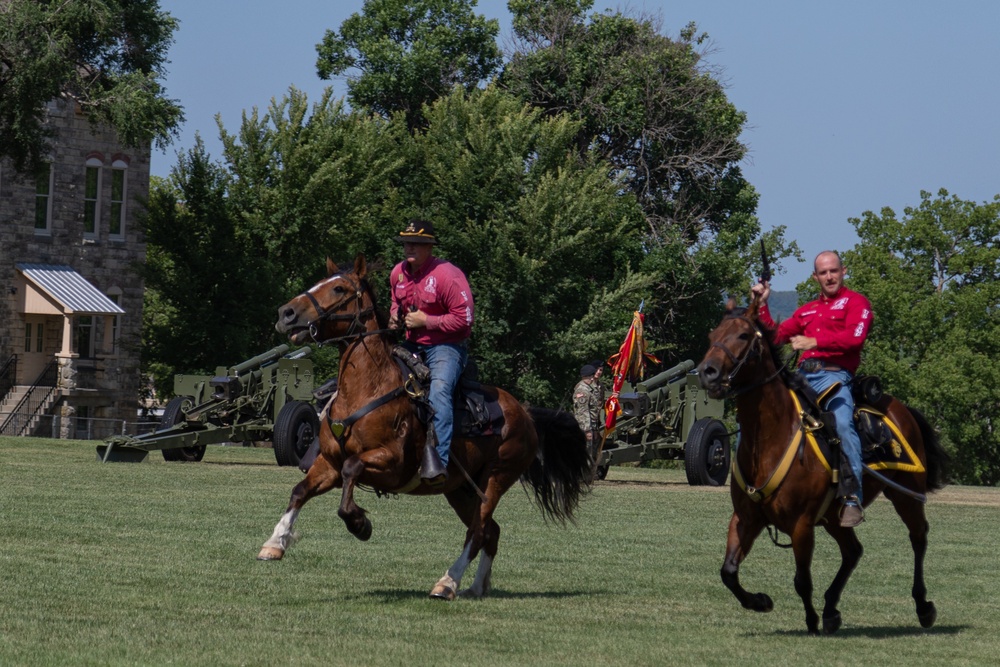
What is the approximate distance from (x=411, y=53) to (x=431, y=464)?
43.8m

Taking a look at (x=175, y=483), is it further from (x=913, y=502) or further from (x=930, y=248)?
(x=930, y=248)

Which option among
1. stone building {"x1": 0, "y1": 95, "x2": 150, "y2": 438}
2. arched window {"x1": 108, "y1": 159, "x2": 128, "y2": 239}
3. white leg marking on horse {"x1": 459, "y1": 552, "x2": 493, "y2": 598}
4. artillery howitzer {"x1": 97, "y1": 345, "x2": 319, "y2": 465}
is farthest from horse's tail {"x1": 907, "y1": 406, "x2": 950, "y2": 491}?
arched window {"x1": 108, "y1": 159, "x2": 128, "y2": 239}

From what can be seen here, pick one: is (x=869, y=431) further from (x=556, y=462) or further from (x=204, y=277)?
(x=204, y=277)

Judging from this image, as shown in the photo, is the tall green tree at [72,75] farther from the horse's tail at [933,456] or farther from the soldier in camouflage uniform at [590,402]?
the horse's tail at [933,456]

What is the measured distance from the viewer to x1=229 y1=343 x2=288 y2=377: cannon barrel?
28.2 m

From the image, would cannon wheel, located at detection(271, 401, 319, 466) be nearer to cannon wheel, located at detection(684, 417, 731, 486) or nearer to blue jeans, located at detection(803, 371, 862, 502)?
cannon wheel, located at detection(684, 417, 731, 486)

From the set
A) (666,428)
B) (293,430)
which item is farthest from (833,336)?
(666,428)

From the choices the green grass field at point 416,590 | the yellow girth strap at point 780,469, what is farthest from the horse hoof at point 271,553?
the yellow girth strap at point 780,469

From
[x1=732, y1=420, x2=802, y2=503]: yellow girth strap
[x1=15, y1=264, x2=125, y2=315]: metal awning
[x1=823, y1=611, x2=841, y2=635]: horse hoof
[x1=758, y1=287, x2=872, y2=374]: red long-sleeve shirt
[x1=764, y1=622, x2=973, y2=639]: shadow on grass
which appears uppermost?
[x1=15, y1=264, x2=125, y2=315]: metal awning

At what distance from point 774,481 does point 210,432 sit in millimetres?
18738

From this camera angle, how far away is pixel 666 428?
28.0m

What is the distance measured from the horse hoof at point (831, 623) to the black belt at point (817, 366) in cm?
161

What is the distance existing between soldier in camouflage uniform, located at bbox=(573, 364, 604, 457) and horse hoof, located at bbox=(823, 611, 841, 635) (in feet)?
51.5

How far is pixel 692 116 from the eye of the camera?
52.7 metres
